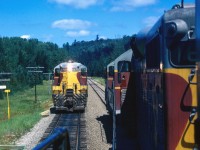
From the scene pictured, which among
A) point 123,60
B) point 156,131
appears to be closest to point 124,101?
point 123,60

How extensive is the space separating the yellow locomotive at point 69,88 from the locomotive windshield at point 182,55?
25293 mm

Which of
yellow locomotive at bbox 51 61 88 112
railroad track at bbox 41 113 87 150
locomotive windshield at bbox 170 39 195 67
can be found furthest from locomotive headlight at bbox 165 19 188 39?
yellow locomotive at bbox 51 61 88 112

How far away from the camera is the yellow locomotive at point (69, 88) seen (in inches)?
1242

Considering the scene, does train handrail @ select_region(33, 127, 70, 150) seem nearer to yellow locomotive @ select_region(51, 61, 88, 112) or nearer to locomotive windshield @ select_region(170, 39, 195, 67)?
locomotive windshield @ select_region(170, 39, 195, 67)

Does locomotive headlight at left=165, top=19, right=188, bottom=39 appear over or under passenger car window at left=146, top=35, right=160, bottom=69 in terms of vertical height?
over

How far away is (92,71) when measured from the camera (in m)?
175

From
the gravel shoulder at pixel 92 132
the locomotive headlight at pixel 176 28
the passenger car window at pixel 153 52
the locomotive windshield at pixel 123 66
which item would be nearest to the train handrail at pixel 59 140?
the locomotive headlight at pixel 176 28

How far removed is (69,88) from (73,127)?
750cm

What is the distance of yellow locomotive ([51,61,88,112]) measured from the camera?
31547 millimetres

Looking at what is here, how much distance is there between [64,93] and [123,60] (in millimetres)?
12993

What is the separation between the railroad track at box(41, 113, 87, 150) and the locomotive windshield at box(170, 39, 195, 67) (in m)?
12.1

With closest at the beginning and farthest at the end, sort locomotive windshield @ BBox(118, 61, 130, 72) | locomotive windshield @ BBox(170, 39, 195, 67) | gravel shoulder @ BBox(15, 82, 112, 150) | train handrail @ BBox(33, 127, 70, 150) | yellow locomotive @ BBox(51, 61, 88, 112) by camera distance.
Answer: train handrail @ BBox(33, 127, 70, 150), locomotive windshield @ BBox(170, 39, 195, 67), gravel shoulder @ BBox(15, 82, 112, 150), locomotive windshield @ BBox(118, 61, 130, 72), yellow locomotive @ BBox(51, 61, 88, 112)

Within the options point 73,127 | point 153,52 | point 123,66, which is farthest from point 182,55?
point 73,127

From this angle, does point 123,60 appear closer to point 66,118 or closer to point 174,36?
point 66,118
